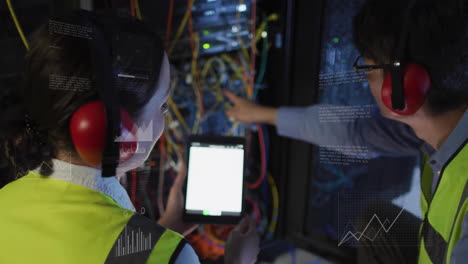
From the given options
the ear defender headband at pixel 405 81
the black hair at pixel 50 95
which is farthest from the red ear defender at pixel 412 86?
the black hair at pixel 50 95

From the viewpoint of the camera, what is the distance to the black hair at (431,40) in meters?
0.60

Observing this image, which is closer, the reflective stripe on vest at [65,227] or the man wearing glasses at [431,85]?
the reflective stripe on vest at [65,227]

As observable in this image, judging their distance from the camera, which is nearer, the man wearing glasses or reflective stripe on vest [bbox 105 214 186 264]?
reflective stripe on vest [bbox 105 214 186 264]

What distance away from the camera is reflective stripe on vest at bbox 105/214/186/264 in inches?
18.8

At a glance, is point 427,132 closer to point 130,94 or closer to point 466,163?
point 466,163

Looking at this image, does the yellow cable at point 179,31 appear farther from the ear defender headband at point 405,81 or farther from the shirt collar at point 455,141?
the shirt collar at point 455,141

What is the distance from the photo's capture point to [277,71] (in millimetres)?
1279

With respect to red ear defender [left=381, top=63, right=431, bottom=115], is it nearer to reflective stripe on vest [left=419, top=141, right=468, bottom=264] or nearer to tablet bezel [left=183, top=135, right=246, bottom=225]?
reflective stripe on vest [left=419, top=141, right=468, bottom=264]

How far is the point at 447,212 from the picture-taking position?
636 millimetres

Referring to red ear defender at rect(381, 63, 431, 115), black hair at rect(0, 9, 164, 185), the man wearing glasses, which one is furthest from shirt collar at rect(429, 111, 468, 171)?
black hair at rect(0, 9, 164, 185)

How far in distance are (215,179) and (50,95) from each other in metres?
0.57

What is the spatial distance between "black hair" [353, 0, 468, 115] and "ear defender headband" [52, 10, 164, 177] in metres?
0.50

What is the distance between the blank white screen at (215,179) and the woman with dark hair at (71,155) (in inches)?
15.0

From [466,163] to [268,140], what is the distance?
0.80 metres
